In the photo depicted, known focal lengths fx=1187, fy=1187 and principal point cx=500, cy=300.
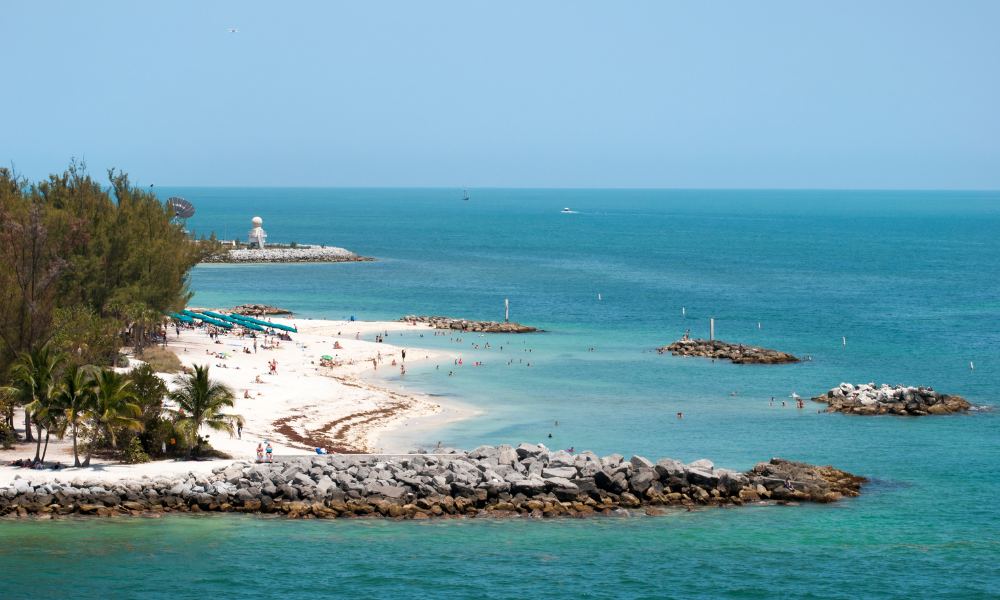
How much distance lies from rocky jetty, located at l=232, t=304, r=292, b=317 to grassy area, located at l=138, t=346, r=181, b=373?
32.3 m

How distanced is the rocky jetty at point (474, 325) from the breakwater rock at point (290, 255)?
66.4 m

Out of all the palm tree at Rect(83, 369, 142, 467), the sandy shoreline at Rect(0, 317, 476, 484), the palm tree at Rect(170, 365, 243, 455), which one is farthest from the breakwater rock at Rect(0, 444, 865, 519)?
the palm tree at Rect(83, 369, 142, 467)

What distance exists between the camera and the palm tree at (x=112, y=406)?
44.0m

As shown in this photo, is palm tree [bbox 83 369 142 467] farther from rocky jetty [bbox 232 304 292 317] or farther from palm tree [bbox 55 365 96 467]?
rocky jetty [bbox 232 304 292 317]

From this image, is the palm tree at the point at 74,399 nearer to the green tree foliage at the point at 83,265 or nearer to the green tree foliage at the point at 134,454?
the green tree foliage at the point at 134,454

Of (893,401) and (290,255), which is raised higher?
(290,255)

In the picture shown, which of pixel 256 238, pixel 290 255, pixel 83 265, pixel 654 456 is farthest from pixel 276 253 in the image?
pixel 654 456

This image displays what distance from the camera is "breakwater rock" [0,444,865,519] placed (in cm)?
4262

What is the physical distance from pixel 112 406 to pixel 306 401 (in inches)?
838

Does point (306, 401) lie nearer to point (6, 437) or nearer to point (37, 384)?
point (6, 437)

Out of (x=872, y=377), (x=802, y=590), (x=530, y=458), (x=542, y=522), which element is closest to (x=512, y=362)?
(x=872, y=377)

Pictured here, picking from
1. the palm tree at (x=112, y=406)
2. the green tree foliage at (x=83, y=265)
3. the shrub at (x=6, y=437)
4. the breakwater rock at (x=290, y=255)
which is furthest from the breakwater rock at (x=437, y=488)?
the breakwater rock at (x=290, y=255)

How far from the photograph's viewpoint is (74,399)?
143ft

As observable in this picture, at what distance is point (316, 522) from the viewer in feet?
139
